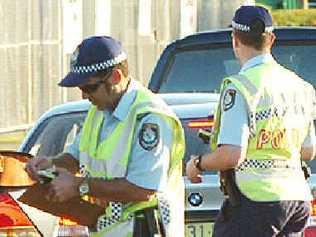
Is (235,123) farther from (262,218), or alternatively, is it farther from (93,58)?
(93,58)

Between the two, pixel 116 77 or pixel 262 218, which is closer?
pixel 116 77

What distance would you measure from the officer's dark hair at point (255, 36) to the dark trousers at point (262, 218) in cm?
72

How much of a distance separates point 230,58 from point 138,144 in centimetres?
494

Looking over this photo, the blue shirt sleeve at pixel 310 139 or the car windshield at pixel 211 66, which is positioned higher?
the blue shirt sleeve at pixel 310 139

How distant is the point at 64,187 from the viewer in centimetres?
561

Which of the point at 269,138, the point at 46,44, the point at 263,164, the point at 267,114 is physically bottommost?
the point at 46,44

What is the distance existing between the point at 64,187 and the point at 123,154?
29cm

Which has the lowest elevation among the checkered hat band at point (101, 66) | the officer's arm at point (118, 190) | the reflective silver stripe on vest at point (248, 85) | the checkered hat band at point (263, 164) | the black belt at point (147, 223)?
the black belt at point (147, 223)

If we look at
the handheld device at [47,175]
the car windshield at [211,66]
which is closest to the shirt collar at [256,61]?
the handheld device at [47,175]

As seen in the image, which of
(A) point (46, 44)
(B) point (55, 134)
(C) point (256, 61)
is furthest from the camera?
(A) point (46, 44)

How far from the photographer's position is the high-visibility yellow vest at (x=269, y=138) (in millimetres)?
6336

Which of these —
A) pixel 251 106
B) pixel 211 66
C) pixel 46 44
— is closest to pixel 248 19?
pixel 251 106

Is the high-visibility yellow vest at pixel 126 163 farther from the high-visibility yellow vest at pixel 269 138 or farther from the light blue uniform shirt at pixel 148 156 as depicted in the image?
the high-visibility yellow vest at pixel 269 138

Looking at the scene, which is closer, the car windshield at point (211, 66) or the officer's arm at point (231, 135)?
the officer's arm at point (231, 135)
